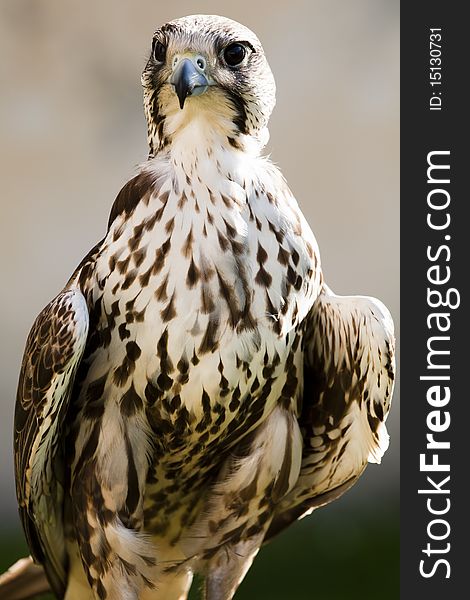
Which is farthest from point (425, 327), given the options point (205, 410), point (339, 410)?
point (205, 410)

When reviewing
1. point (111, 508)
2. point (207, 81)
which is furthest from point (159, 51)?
point (111, 508)

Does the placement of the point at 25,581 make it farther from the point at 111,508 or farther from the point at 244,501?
the point at 244,501

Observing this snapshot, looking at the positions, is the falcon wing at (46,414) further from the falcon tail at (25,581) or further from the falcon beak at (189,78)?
the falcon beak at (189,78)

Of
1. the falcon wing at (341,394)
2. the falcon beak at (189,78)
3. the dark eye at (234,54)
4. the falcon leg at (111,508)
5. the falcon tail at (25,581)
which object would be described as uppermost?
the dark eye at (234,54)

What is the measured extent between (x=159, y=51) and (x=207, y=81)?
0.16 m

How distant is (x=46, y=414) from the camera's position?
2848 millimetres

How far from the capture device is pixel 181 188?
2816 mm

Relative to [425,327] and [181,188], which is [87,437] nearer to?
[181,188]

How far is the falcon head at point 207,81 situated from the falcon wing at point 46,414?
0.49 metres

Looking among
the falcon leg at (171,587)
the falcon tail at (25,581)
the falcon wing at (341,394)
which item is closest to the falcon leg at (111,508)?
the falcon leg at (171,587)

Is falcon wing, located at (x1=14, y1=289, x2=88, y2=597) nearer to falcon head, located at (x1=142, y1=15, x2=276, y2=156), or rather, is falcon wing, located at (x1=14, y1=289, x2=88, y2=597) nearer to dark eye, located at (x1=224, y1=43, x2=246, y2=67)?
falcon head, located at (x1=142, y1=15, x2=276, y2=156)

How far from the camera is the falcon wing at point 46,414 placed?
2803 millimetres

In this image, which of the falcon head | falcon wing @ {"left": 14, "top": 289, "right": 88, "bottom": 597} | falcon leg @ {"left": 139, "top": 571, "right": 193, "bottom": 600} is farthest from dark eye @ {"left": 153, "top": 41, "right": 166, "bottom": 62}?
falcon leg @ {"left": 139, "top": 571, "right": 193, "bottom": 600}

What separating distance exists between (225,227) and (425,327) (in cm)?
84
